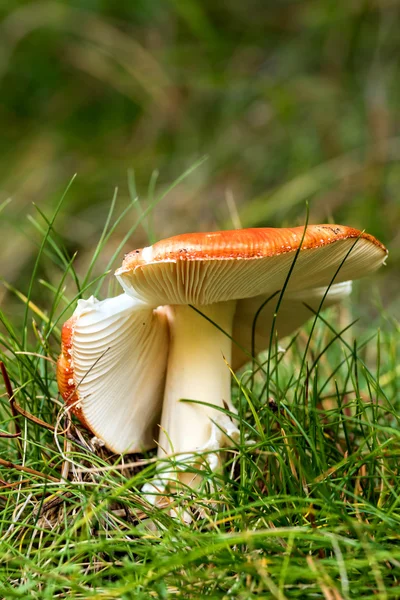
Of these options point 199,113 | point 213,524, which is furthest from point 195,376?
point 199,113

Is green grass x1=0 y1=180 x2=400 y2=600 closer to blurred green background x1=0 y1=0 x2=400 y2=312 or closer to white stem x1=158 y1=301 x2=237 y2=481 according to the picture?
white stem x1=158 y1=301 x2=237 y2=481

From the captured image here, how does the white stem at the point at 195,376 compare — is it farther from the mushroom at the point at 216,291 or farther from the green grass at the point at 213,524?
Answer: the green grass at the point at 213,524

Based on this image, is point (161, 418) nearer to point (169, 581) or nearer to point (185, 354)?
point (185, 354)

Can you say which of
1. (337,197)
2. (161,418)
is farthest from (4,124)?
(161,418)

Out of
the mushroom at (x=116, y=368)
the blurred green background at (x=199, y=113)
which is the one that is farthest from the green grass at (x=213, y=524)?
the blurred green background at (x=199, y=113)

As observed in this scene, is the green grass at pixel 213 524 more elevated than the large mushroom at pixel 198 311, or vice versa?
the large mushroom at pixel 198 311

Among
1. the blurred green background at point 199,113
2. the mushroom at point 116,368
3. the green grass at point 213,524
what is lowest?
the green grass at point 213,524

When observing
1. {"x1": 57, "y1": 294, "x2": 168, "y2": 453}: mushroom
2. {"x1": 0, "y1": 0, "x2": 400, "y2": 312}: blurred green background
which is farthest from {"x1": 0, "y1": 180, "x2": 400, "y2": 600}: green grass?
{"x1": 0, "y1": 0, "x2": 400, "y2": 312}: blurred green background

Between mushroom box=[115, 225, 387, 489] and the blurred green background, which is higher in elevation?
the blurred green background

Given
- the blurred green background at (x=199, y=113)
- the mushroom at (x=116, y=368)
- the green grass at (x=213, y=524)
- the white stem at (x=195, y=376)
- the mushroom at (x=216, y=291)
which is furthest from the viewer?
the blurred green background at (x=199, y=113)
